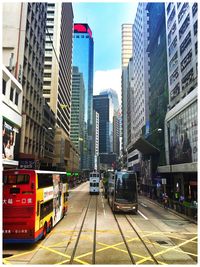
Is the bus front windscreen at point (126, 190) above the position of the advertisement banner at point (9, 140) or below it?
below

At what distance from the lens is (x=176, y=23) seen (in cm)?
5156

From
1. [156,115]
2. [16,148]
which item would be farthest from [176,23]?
[16,148]

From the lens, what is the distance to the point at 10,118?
33.0m

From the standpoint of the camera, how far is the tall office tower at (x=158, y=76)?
192ft

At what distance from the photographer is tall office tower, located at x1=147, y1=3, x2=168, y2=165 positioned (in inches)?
2304

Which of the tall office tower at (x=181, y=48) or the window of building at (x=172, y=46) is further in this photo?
the window of building at (x=172, y=46)

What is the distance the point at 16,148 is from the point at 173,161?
2747 cm

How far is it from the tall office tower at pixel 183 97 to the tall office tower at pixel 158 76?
3.91 meters

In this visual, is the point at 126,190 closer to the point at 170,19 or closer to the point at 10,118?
the point at 10,118

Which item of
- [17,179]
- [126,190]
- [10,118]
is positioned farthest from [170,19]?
[17,179]

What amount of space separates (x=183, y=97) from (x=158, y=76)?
2110cm

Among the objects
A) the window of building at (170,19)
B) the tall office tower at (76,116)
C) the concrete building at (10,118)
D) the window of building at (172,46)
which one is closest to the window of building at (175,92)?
the window of building at (172,46)

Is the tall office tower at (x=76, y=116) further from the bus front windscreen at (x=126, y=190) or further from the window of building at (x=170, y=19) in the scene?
the bus front windscreen at (x=126, y=190)

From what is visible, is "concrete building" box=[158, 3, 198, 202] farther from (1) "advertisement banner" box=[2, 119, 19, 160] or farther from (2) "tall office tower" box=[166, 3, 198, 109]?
(1) "advertisement banner" box=[2, 119, 19, 160]
